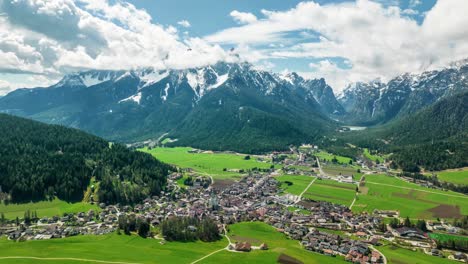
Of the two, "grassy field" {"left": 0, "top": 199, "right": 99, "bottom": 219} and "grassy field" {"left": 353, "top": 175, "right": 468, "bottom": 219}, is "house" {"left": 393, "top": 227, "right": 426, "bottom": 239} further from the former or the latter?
"grassy field" {"left": 0, "top": 199, "right": 99, "bottom": 219}

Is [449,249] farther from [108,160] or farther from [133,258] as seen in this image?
[108,160]

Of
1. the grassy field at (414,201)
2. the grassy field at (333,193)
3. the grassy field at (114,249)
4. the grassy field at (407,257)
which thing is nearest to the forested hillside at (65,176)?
the grassy field at (114,249)

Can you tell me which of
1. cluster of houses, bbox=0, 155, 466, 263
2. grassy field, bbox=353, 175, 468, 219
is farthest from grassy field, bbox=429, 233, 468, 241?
grassy field, bbox=353, 175, 468, 219

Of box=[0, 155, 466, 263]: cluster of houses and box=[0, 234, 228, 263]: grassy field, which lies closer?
box=[0, 234, 228, 263]: grassy field

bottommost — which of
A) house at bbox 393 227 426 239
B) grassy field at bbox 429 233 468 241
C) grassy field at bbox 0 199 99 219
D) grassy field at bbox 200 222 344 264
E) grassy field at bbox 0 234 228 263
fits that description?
grassy field at bbox 0 234 228 263

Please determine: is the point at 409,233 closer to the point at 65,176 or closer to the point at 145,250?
the point at 145,250

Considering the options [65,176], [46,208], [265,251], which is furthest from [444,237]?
[65,176]

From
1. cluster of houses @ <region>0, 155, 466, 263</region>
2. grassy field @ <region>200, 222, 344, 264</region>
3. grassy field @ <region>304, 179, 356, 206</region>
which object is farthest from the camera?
grassy field @ <region>304, 179, 356, 206</region>
